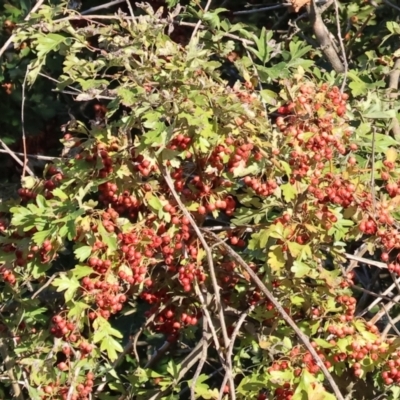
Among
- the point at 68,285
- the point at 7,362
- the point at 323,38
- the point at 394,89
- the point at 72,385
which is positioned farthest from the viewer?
the point at 323,38

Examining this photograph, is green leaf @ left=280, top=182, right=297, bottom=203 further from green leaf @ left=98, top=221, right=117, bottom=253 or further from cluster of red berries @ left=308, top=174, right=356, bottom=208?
green leaf @ left=98, top=221, right=117, bottom=253

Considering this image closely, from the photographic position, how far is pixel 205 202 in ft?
7.68

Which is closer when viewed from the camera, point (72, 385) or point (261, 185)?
point (261, 185)

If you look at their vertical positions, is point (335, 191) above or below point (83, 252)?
above

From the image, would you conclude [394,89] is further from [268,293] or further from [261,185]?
[268,293]

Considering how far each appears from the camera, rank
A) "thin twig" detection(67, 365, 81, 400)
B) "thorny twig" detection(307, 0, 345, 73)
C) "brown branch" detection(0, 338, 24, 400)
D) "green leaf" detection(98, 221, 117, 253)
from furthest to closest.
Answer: "thorny twig" detection(307, 0, 345, 73) < "brown branch" detection(0, 338, 24, 400) < "thin twig" detection(67, 365, 81, 400) < "green leaf" detection(98, 221, 117, 253)

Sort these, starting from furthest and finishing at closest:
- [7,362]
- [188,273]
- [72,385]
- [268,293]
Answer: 1. [7,362]
2. [72,385]
3. [188,273]
4. [268,293]

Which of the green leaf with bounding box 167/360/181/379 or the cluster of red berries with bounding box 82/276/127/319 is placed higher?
the cluster of red berries with bounding box 82/276/127/319

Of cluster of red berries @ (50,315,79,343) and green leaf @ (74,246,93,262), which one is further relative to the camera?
cluster of red berries @ (50,315,79,343)

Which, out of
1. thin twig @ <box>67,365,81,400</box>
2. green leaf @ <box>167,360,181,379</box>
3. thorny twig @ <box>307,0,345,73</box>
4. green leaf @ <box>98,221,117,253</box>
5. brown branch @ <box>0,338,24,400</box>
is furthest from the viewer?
thorny twig @ <box>307,0,345,73</box>

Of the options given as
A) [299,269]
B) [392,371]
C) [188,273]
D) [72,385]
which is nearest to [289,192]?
[299,269]

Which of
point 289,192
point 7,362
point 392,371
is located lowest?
point 7,362

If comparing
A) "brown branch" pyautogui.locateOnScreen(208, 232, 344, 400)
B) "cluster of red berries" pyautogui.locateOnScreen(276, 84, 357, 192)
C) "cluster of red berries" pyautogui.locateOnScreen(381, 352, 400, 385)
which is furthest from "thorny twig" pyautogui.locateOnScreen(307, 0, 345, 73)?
"cluster of red berries" pyautogui.locateOnScreen(381, 352, 400, 385)

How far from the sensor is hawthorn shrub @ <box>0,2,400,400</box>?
2.15 meters
